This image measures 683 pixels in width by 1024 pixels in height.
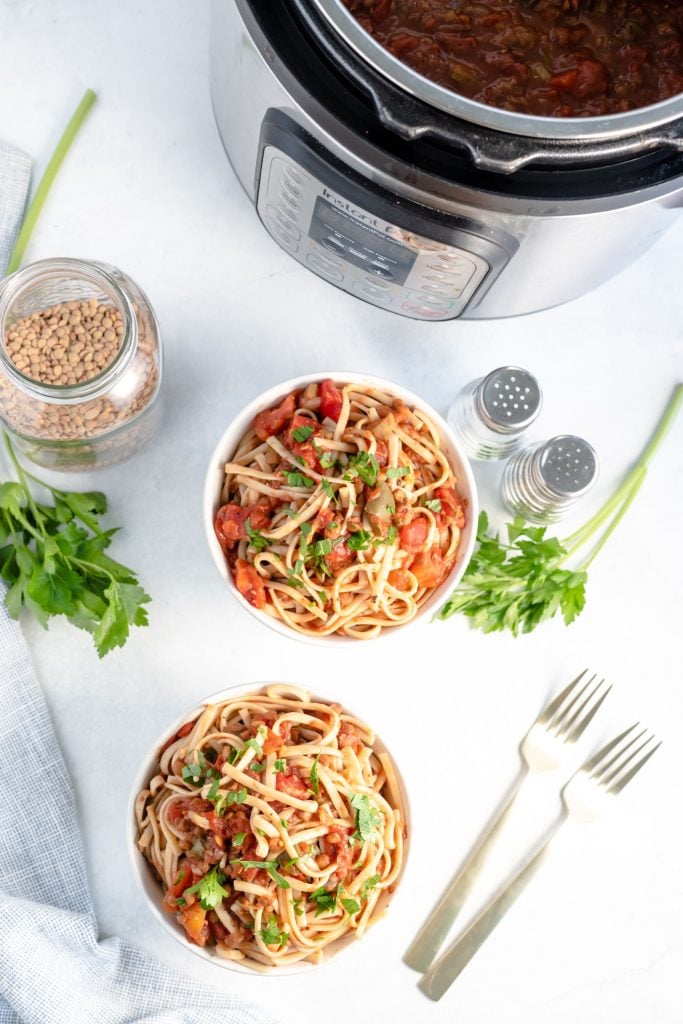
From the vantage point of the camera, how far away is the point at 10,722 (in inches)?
114

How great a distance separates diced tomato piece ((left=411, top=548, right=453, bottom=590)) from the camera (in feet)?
8.72

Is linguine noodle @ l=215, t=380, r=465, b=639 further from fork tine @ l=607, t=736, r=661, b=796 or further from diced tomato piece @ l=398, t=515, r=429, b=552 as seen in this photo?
fork tine @ l=607, t=736, r=661, b=796

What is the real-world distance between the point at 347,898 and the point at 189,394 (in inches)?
58.1

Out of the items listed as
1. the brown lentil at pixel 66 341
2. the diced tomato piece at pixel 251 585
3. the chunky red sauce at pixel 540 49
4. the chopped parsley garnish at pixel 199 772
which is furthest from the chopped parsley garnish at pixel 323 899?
the chunky red sauce at pixel 540 49

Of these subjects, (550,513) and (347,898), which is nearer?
(347,898)

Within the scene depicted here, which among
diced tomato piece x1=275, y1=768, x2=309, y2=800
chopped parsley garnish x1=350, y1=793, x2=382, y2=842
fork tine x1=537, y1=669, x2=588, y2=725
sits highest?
fork tine x1=537, y1=669, x2=588, y2=725

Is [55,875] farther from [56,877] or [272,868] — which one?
[272,868]

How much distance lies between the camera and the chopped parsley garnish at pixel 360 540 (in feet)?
8.43

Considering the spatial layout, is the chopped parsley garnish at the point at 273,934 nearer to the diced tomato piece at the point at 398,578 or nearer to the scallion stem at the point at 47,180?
the diced tomato piece at the point at 398,578

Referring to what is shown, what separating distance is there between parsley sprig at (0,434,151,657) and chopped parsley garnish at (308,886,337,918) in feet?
2.72

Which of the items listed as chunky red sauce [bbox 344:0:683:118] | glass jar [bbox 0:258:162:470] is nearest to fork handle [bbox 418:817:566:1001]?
glass jar [bbox 0:258:162:470]

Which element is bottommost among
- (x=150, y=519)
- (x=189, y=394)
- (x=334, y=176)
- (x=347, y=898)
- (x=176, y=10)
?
(x=347, y=898)

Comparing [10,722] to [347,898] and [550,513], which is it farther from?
[550,513]

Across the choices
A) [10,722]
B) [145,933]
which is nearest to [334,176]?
[10,722]
